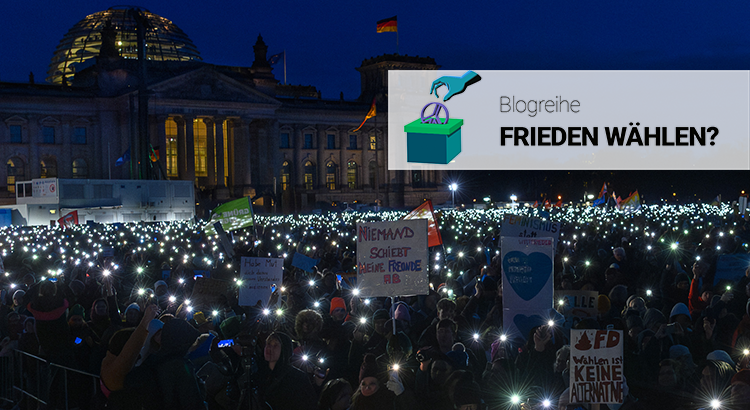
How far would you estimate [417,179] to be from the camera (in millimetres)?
81125

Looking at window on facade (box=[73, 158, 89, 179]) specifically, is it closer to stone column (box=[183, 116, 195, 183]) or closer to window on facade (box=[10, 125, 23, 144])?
window on facade (box=[10, 125, 23, 144])

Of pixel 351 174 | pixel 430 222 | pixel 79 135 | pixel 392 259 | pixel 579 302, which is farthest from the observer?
pixel 351 174

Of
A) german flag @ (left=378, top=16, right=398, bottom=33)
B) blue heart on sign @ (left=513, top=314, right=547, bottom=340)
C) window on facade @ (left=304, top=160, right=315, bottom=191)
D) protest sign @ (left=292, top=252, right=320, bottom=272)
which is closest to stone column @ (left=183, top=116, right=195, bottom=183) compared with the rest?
window on facade @ (left=304, top=160, right=315, bottom=191)

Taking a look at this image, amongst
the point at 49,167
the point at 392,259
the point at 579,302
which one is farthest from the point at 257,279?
the point at 49,167

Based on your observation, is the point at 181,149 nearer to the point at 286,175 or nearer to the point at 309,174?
the point at 286,175

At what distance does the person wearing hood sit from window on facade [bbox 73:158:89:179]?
64993mm

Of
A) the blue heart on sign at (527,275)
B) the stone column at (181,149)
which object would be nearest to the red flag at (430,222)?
the blue heart on sign at (527,275)

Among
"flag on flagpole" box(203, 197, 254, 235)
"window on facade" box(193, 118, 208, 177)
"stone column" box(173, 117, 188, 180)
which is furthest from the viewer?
"window on facade" box(193, 118, 208, 177)

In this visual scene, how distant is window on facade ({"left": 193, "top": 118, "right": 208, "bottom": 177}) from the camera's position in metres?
70.8

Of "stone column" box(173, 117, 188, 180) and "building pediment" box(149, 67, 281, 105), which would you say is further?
"stone column" box(173, 117, 188, 180)

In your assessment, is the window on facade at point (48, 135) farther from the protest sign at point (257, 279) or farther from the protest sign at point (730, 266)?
the protest sign at point (730, 266)

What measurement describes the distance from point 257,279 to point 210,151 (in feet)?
191

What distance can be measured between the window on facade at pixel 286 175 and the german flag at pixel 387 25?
20.3 meters

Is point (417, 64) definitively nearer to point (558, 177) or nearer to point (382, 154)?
point (382, 154)
